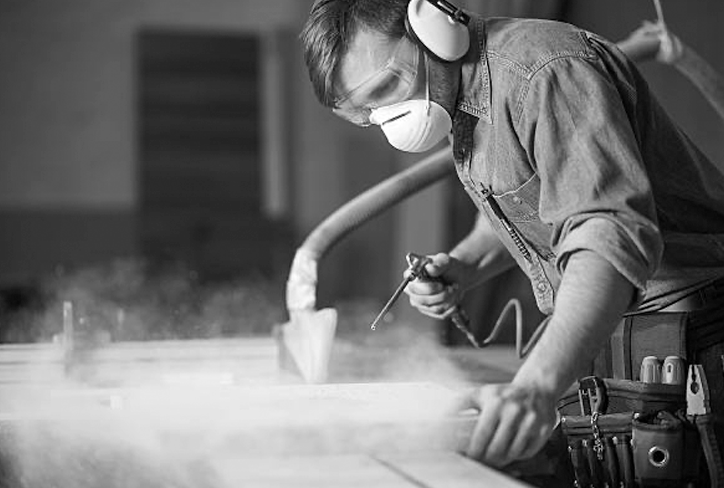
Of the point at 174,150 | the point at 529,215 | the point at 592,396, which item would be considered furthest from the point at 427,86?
the point at 174,150

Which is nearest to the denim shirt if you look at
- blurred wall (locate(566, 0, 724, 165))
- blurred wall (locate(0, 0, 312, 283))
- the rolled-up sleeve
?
the rolled-up sleeve

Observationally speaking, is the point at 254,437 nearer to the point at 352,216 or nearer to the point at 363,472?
the point at 363,472

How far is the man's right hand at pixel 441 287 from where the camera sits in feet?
6.77

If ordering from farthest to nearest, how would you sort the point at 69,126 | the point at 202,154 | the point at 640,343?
the point at 202,154 → the point at 69,126 → the point at 640,343

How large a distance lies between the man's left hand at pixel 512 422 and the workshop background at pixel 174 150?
5084mm

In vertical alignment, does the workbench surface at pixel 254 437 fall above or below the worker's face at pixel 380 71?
below

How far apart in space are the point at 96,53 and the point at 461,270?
519cm

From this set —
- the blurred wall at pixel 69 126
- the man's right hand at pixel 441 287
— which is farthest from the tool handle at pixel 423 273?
the blurred wall at pixel 69 126

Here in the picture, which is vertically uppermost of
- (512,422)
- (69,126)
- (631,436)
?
(512,422)

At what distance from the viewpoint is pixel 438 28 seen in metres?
1.57

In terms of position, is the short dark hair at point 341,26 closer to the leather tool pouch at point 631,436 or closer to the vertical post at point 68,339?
the leather tool pouch at point 631,436

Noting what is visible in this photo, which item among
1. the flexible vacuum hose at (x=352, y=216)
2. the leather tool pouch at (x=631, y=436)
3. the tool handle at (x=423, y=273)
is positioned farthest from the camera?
the flexible vacuum hose at (x=352, y=216)

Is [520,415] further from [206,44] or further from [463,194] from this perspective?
[206,44]

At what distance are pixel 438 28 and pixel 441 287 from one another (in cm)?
61
